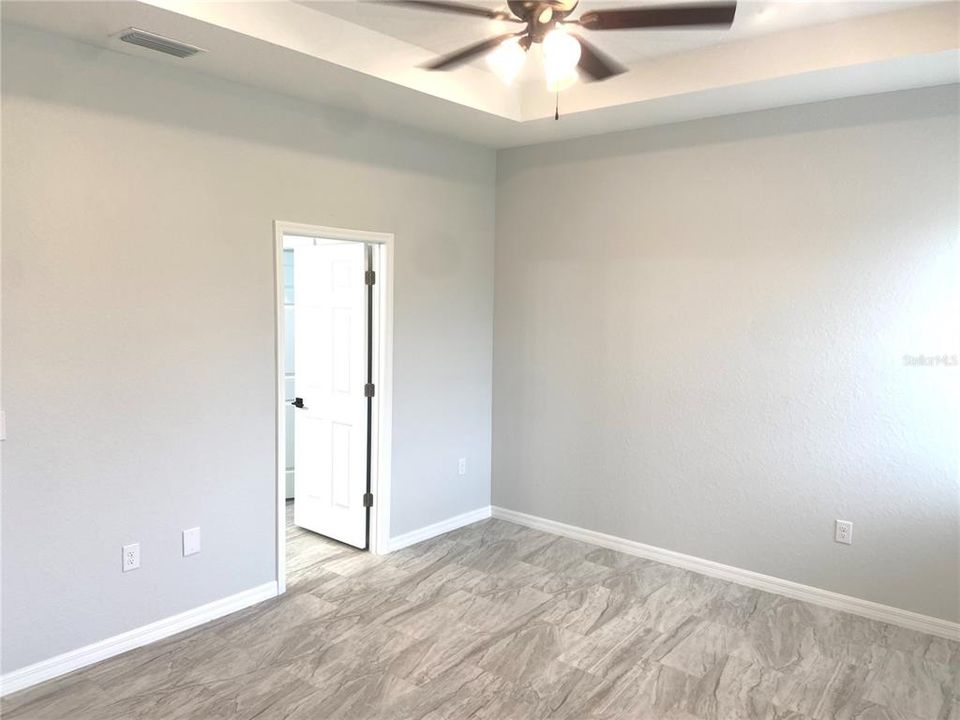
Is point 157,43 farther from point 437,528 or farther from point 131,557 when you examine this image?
point 437,528

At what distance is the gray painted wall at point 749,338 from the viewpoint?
3.38 m

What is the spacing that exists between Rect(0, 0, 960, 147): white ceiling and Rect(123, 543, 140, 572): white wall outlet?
7.13 feet

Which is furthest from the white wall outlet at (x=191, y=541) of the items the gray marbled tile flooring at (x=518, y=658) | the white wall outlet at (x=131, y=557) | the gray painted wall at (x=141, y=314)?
the gray marbled tile flooring at (x=518, y=658)

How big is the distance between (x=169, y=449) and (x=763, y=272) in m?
3.22

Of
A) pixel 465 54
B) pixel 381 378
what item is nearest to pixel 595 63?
pixel 465 54

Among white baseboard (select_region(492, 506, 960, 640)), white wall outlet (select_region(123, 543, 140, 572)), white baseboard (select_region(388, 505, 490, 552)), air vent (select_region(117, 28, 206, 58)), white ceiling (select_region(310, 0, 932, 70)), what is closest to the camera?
air vent (select_region(117, 28, 206, 58))

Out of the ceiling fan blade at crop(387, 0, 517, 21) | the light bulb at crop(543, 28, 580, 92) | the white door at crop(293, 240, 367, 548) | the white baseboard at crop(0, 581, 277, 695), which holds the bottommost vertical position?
the white baseboard at crop(0, 581, 277, 695)

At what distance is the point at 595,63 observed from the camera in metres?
2.44

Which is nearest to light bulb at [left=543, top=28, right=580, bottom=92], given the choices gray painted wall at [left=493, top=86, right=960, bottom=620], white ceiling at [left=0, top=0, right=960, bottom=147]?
white ceiling at [left=0, top=0, right=960, bottom=147]

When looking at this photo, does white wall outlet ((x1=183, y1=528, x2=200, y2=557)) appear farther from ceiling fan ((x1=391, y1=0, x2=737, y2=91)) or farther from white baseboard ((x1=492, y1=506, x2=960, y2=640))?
ceiling fan ((x1=391, y1=0, x2=737, y2=91))

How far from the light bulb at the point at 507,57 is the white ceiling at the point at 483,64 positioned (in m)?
0.66

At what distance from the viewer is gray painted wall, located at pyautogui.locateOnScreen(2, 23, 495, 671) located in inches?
108

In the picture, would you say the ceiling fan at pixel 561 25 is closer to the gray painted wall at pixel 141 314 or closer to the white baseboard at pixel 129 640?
the gray painted wall at pixel 141 314

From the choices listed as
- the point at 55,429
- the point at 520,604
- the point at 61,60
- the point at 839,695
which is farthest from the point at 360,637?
the point at 61,60
